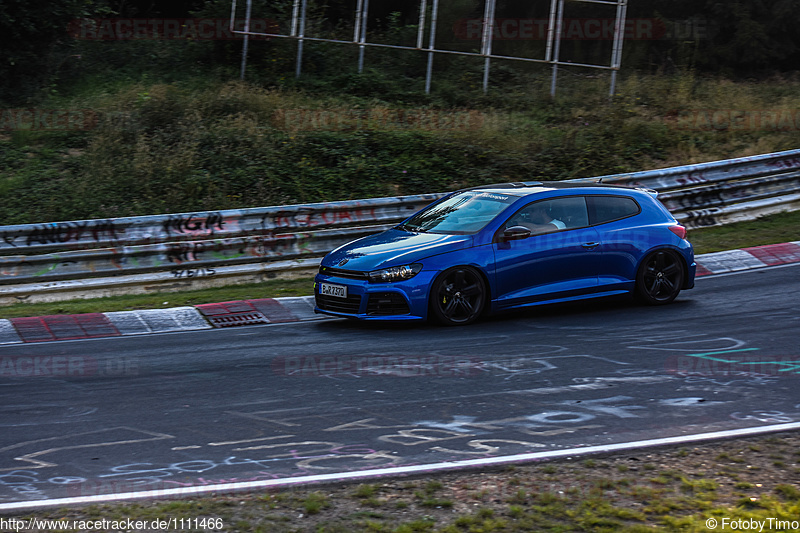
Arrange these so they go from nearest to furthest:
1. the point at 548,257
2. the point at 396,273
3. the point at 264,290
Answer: the point at 396,273 → the point at 548,257 → the point at 264,290

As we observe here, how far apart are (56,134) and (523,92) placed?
11.2m

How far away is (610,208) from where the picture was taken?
10211mm

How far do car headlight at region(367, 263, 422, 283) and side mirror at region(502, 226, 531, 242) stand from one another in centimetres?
109

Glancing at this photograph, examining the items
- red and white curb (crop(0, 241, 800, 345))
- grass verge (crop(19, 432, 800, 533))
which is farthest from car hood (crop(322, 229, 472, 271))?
grass verge (crop(19, 432, 800, 533))

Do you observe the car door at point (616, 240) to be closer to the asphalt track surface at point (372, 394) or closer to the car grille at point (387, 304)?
the asphalt track surface at point (372, 394)

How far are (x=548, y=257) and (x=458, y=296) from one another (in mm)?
1174

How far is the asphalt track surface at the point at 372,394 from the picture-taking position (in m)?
5.20

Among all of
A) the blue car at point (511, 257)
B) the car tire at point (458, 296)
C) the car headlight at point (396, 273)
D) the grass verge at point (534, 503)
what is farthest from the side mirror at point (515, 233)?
the grass verge at point (534, 503)

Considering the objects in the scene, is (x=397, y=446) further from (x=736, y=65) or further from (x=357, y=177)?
(x=736, y=65)

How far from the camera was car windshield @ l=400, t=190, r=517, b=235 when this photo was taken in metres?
9.80

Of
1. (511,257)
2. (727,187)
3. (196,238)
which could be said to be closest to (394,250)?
(511,257)

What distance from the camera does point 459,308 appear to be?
9.28m

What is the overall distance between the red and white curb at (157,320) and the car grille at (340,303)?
61 centimetres

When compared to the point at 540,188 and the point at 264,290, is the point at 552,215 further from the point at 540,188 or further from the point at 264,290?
the point at 264,290
